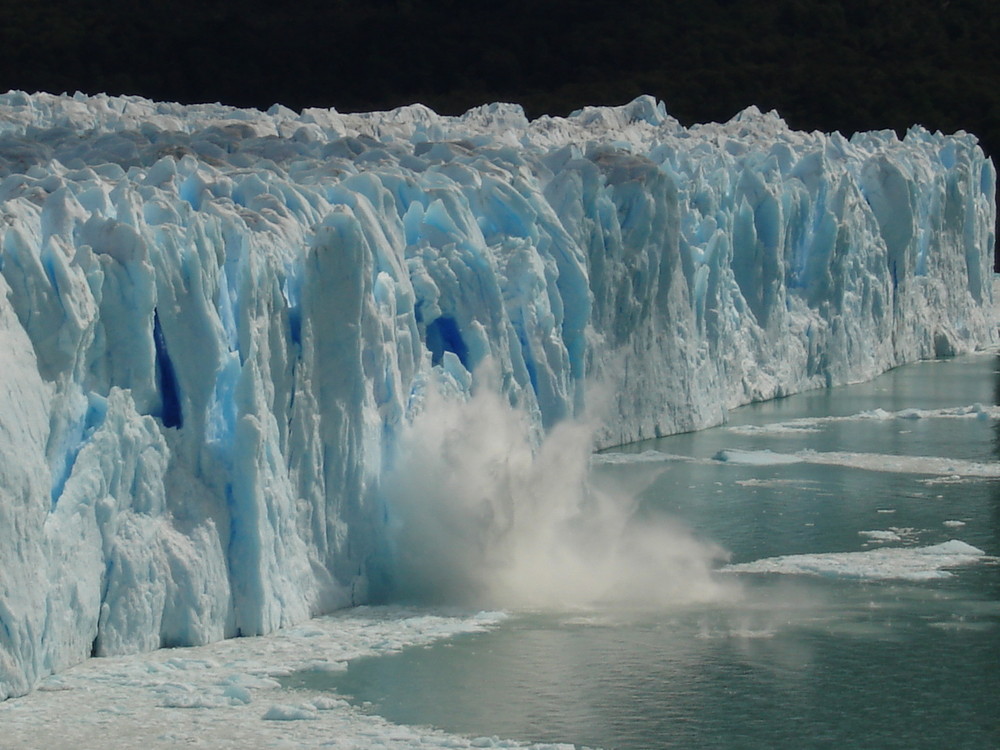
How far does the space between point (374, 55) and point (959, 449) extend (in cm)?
3011

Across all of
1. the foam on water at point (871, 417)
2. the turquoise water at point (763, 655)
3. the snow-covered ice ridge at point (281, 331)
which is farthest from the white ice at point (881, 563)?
the foam on water at point (871, 417)

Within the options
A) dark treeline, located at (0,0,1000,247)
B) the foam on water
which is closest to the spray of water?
the foam on water

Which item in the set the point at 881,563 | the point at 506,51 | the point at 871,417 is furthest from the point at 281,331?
the point at 506,51

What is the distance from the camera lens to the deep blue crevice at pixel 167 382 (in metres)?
9.62

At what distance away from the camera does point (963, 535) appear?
43.9 ft

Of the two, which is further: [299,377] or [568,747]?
[299,377]

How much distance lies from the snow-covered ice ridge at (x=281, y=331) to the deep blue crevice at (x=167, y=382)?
13mm

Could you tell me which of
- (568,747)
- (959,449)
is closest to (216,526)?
(568,747)

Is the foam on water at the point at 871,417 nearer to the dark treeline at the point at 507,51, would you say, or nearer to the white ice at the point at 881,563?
the white ice at the point at 881,563

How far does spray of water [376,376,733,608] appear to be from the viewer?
10.9 meters

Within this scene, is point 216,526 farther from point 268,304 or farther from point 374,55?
point 374,55

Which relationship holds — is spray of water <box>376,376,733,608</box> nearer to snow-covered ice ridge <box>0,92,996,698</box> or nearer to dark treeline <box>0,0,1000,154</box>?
snow-covered ice ridge <box>0,92,996,698</box>

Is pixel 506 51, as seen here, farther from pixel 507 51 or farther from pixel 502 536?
pixel 502 536

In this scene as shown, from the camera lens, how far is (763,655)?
32.7 feet
